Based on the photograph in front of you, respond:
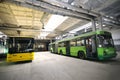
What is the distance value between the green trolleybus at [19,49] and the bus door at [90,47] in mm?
5334

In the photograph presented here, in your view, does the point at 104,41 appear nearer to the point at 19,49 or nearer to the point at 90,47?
the point at 90,47

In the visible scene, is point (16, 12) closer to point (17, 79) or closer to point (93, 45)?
point (17, 79)

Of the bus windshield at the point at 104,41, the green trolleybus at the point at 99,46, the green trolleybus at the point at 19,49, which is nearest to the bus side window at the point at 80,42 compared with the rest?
the green trolleybus at the point at 99,46

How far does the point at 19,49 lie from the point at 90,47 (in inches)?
253

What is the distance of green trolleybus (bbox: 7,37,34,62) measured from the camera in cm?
727

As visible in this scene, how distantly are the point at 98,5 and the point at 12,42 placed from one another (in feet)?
26.6

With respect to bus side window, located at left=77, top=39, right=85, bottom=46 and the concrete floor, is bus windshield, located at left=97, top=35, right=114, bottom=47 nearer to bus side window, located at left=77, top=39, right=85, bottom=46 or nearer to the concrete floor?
the concrete floor

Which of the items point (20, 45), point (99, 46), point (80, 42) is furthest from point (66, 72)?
point (20, 45)

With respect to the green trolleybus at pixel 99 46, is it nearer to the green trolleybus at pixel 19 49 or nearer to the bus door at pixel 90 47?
the bus door at pixel 90 47

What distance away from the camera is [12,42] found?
7.51 metres

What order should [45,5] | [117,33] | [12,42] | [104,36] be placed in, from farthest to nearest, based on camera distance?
[117,33], [12,42], [104,36], [45,5]

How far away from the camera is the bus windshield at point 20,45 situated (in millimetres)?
7410

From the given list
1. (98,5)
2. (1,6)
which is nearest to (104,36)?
(98,5)

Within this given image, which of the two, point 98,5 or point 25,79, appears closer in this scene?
point 25,79
